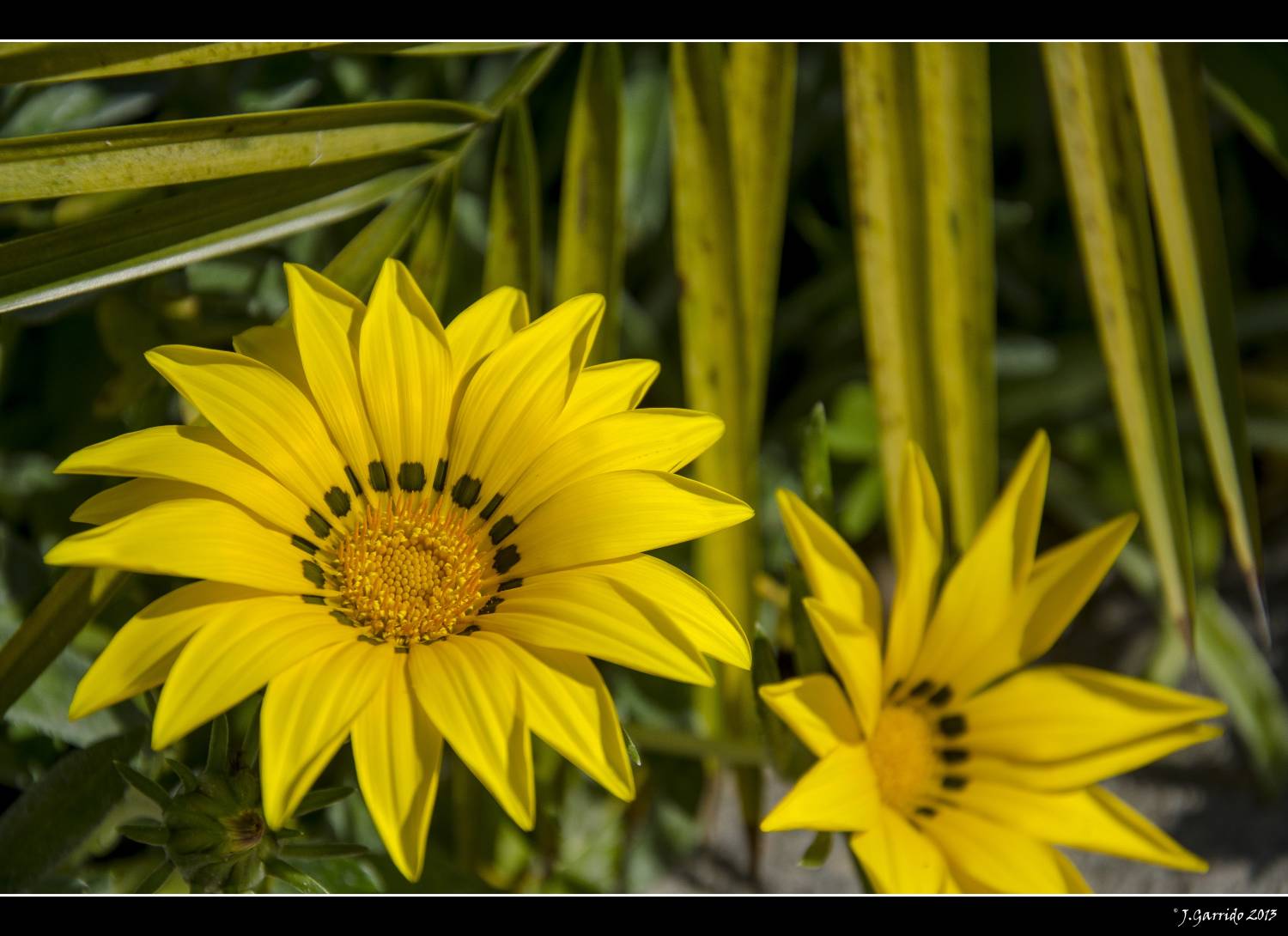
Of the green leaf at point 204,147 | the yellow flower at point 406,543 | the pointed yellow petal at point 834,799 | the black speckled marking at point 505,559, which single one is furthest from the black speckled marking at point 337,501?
the pointed yellow petal at point 834,799

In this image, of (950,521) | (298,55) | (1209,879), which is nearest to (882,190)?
(950,521)

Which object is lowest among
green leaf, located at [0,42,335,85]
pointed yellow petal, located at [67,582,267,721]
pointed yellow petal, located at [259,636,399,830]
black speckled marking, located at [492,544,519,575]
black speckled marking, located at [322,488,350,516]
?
pointed yellow petal, located at [259,636,399,830]

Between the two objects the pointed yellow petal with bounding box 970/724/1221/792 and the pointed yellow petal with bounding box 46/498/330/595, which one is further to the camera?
the pointed yellow petal with bounding box 970/724/1221/792

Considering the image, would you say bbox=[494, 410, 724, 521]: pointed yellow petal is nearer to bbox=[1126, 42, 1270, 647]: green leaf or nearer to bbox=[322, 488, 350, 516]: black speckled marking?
bbox=[322, 488, 350, 516]: black speckled marking

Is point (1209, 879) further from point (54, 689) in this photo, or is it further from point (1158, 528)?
point (54, 689)

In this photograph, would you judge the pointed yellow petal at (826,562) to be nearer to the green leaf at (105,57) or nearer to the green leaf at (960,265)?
the green leaf at (960,265)

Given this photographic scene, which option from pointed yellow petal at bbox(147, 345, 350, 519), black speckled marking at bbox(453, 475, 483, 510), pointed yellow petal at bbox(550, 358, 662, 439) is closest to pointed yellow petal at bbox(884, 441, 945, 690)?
pointed yellow petal at bbox(550, 358, 662, 439)

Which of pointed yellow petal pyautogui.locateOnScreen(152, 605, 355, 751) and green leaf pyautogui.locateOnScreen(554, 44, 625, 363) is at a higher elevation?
green leaf pyautogui.locateOnScreen(554, 44, 625, 363)
